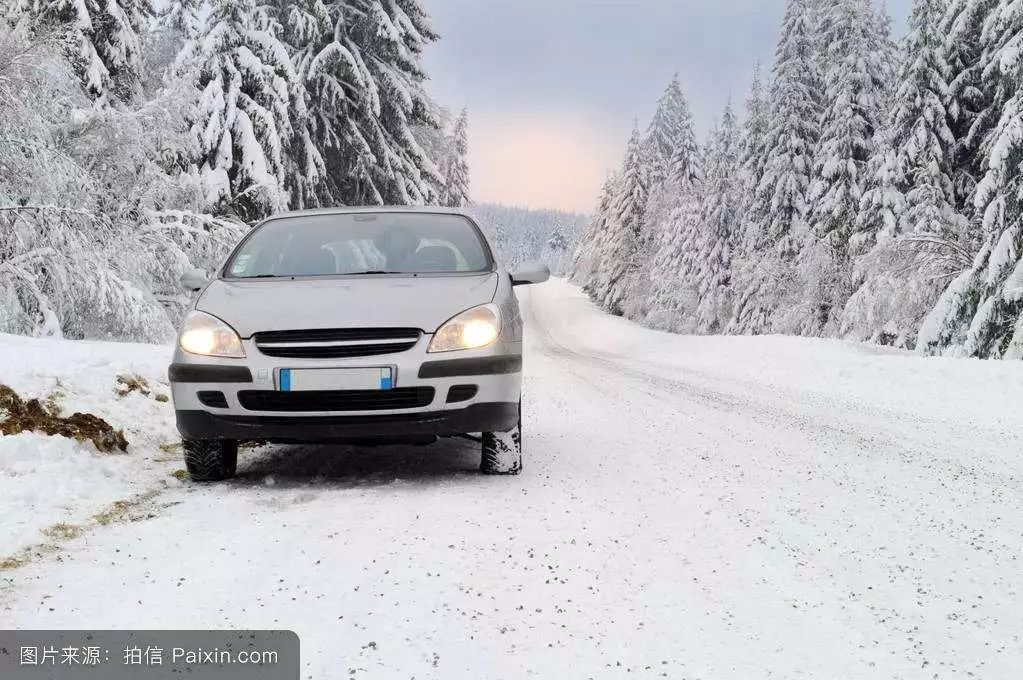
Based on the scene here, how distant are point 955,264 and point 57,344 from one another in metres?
19.1

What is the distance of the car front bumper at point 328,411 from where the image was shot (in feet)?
13.8

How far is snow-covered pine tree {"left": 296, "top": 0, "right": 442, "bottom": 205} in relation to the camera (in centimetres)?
2208

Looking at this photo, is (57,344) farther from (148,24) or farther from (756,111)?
(756,111)

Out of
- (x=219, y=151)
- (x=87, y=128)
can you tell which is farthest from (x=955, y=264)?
(x=87, y=128)

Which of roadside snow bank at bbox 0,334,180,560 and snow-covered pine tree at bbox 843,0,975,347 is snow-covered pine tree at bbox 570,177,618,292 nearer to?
snow-covered pine tree at bbox 843,0,975,347

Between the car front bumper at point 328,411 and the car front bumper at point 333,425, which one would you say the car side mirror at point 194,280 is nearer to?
the car front bumper at point 328,411

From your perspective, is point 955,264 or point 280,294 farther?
point 955,264

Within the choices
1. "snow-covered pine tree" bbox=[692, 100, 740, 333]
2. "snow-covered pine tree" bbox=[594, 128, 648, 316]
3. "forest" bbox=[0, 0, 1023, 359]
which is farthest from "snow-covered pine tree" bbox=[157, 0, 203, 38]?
"snow-covered pine tree" bbox=[594, 128, 648, 316]

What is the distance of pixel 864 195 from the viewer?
2702 cm

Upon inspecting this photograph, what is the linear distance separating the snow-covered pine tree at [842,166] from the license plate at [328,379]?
2900cm

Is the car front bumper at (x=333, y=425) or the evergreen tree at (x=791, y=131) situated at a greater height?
the evergreen tree at (x=791, y=131)

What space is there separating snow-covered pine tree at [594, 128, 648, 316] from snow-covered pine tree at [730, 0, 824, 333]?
59.9ft

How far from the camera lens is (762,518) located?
3945 millimetres

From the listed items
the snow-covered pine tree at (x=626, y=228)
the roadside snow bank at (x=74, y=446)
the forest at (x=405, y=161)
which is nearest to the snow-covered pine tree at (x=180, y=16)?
the forest at (x=405, y=161)
